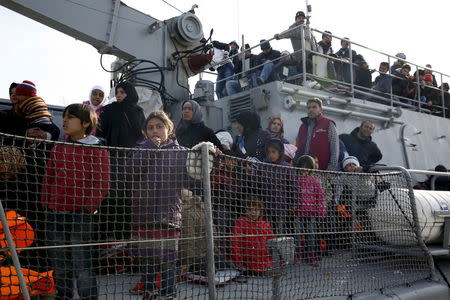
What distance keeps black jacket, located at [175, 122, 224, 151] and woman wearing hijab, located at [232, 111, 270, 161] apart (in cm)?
85

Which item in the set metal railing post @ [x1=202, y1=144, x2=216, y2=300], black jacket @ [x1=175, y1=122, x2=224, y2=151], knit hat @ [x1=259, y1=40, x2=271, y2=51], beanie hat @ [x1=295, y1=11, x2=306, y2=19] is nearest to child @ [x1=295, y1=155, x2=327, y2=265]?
metal railing post @ [x1=202, y1=144, x2=216, y2=300]

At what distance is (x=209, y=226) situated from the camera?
2398mm

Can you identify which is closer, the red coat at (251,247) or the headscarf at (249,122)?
the red coat at (251,247)

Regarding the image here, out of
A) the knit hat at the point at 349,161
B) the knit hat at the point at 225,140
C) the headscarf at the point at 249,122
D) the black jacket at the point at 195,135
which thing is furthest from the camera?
the headscarf at the point at 249,122

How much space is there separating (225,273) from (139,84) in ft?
11.7

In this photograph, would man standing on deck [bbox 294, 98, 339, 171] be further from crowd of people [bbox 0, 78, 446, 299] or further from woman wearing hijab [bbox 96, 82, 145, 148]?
woman wearing hijab [bbox 96, 82, 145, 148]

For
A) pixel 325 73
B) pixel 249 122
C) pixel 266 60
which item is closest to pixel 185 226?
pixel 249 122

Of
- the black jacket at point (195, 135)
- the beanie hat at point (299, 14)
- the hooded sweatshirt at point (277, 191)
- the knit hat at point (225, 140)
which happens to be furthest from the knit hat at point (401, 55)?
the hooded sweatshirt at point (277, 191)

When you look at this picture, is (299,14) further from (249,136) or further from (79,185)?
(79,185)

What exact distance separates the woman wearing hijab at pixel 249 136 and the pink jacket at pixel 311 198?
6.44ft

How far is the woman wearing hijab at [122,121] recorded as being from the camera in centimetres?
432

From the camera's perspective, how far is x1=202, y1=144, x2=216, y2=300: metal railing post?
2336 millimetres

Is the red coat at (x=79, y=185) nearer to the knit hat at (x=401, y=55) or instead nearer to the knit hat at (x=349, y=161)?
the knit hat at (x=349, y=161)

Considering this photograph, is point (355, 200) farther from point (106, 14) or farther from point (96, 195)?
point (106, 14)
